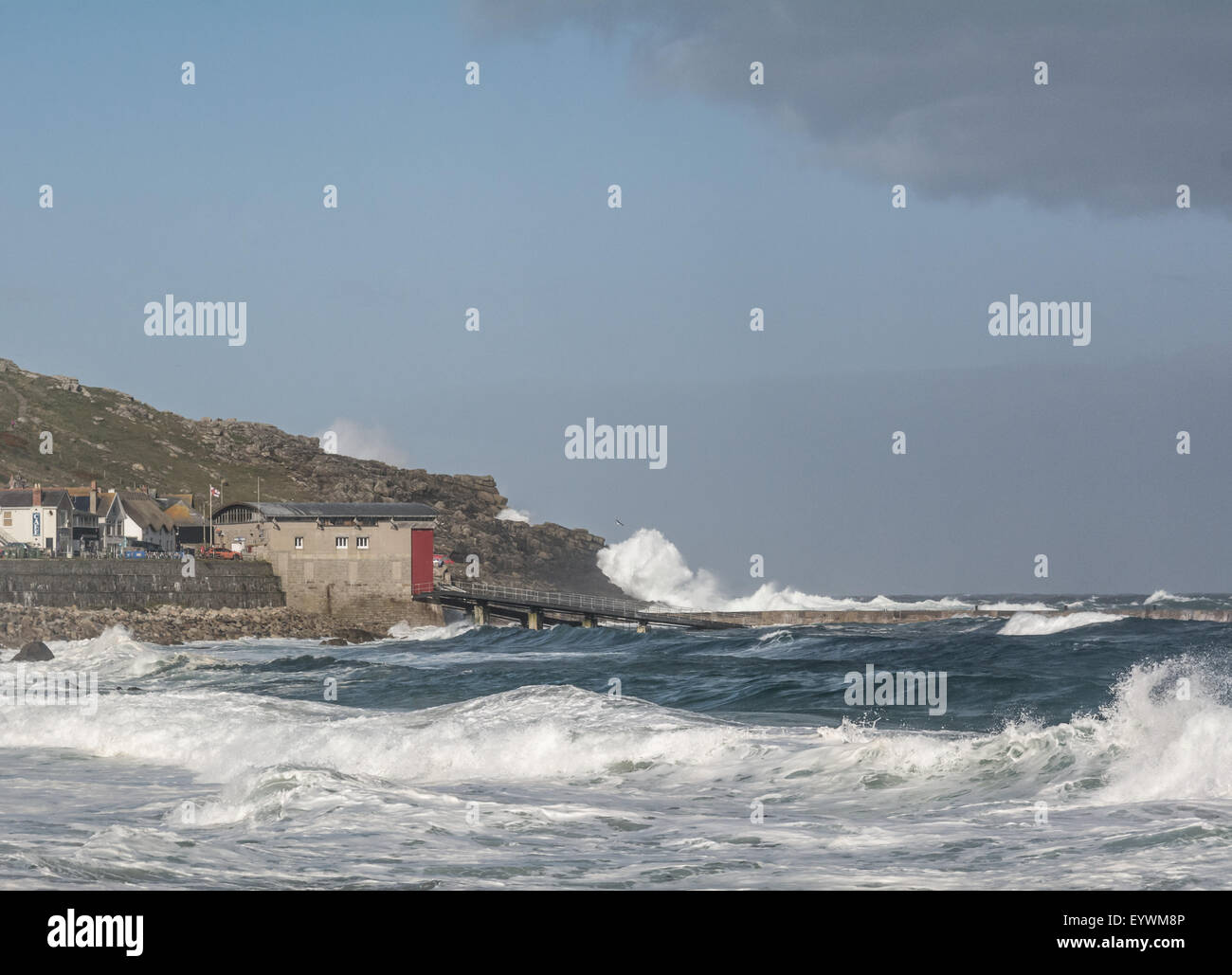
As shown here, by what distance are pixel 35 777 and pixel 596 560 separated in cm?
12397

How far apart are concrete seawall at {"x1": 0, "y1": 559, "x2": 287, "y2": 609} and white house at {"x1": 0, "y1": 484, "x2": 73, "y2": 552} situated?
21.3 m

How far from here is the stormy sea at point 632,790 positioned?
1155 centimetres

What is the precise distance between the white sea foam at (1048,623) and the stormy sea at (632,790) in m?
27.3

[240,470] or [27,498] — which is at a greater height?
[240,470]

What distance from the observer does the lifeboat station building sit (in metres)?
76.9

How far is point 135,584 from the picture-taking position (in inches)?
2744

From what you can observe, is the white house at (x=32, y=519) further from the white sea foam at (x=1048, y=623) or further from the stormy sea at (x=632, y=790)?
the stormy sea at (x=632, y=790)

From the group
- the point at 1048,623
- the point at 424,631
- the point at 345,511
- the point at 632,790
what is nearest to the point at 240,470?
the point at 345,511

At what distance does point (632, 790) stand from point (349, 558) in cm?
6331

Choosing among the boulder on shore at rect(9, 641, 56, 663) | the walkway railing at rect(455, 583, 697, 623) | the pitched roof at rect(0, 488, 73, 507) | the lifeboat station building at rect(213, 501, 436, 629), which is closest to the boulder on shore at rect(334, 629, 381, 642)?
the lifeboat station building at rect(213, 501, 436, 629)

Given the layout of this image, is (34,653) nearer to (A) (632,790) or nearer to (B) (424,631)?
(B) (424,631)

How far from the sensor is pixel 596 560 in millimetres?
141750
